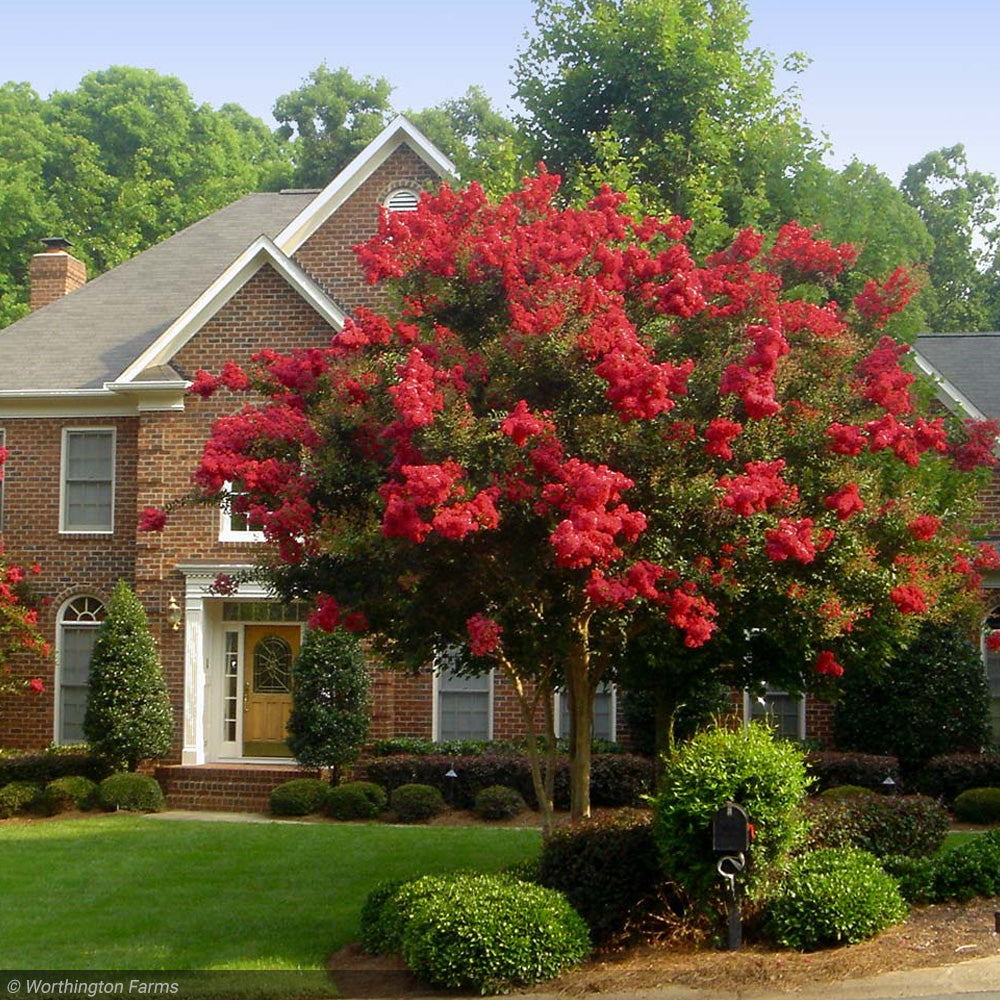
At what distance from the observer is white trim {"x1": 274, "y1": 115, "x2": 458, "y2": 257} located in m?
23.7

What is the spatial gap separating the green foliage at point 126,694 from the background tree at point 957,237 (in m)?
28.3

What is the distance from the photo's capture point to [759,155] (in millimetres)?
21984

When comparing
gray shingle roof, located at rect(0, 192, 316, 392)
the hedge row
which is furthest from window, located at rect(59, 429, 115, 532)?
the hedge row

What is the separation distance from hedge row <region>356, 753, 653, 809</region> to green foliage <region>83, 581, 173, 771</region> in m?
3.19

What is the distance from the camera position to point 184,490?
2188 centimetres

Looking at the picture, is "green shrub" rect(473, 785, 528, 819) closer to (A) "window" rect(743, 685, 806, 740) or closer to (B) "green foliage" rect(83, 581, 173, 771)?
(A) "window" rect(743, 685, 806, 740)

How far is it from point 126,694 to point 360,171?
9.20m

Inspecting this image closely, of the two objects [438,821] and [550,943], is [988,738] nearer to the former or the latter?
[438,821]

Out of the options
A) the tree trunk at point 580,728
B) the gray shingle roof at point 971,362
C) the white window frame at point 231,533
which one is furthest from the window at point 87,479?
the gray shingle roof at point 971,362

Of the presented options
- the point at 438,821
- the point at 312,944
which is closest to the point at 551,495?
the point at 312,944

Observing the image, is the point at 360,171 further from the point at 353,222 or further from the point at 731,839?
the point at 731,839

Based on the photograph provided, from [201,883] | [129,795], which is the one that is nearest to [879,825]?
[201,883]

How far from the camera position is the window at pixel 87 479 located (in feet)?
76.7

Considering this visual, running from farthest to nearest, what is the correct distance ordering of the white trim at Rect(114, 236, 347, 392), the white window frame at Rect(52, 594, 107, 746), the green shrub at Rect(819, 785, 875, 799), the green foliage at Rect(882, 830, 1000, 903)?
the white window frame at Rect(52, 594, 107, 746) < the white trim at Rect(114, 236, 347, 392) < the green shrub at Rect(819, 785, 875, 799) < the green foliage at Rect(882, 830, 1000, 903)
